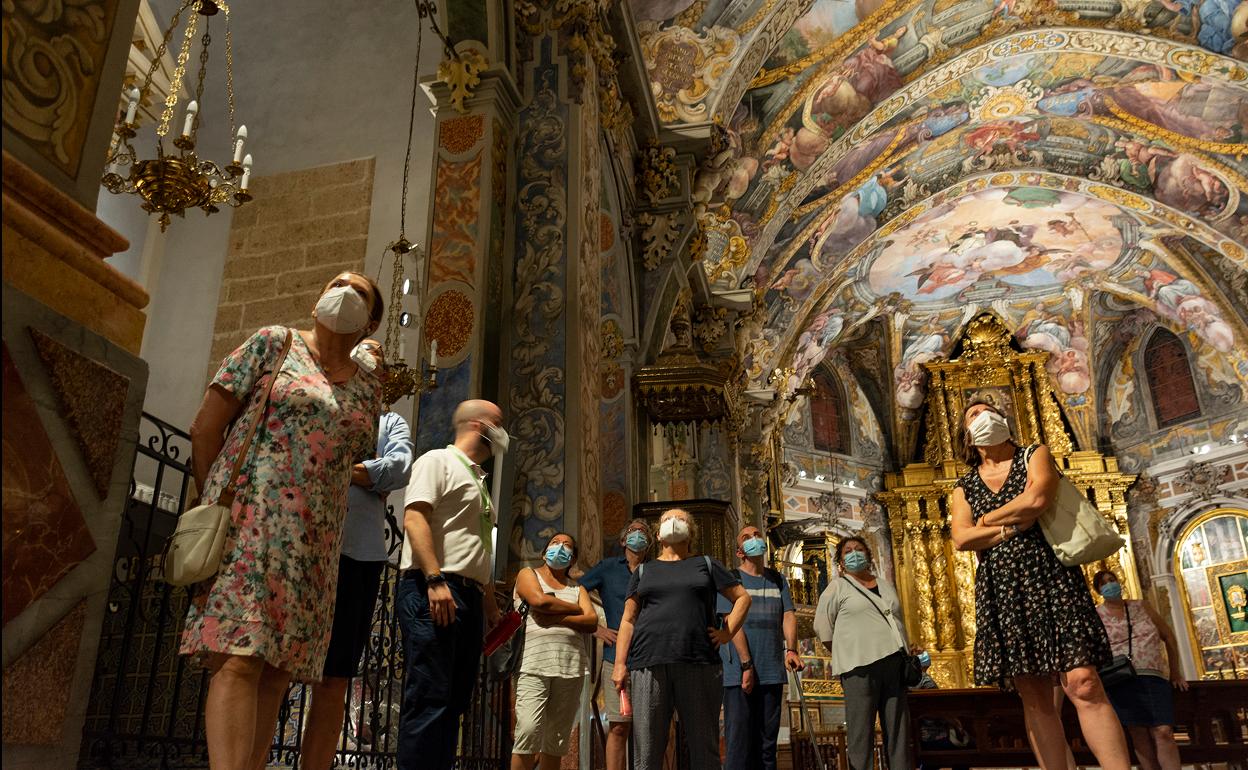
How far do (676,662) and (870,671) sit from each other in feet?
4.25

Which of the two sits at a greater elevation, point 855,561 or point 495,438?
point 495,438

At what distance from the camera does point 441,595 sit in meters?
2.66

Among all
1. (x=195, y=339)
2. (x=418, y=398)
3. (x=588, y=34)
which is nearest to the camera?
(x=418, y=398)

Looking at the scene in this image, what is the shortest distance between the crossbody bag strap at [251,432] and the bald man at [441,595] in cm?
67

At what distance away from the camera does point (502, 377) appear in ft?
17.6

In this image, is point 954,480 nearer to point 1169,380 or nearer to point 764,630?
point 1169,380

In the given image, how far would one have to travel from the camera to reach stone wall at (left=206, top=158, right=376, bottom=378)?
8.50m

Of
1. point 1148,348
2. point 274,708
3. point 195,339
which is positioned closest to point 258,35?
point 195,339

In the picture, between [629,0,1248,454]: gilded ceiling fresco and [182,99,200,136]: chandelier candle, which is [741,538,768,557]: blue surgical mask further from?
[629,0,1248,454]: gilded ceiling fresco

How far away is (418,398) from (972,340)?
1841 centimetres

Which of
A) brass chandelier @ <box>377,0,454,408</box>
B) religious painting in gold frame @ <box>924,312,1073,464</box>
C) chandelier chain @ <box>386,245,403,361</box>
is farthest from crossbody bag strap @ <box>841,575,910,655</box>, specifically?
religious painting in gold frame @ <box>924,312,1073,464</box>

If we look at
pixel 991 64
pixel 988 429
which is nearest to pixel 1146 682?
pixel 988 429

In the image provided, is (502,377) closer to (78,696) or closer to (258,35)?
(78,696)

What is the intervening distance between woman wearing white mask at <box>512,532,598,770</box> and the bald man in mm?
633
